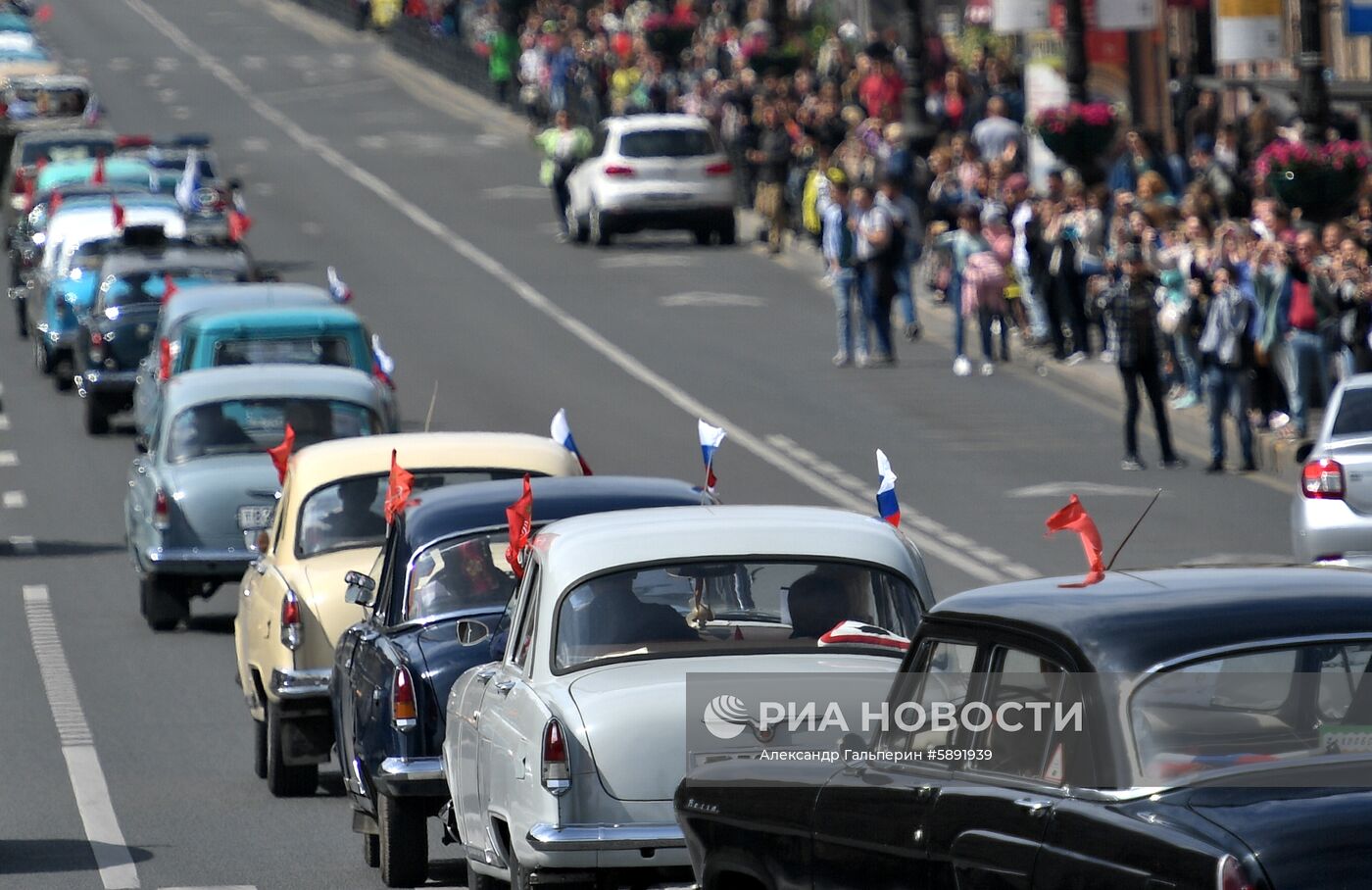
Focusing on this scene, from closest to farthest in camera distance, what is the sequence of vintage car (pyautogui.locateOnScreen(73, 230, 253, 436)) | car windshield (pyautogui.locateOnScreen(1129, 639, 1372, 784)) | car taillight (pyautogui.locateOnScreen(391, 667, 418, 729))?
car windshield (pyautogui.locateOnScreen(1129, 639, 1372, 784))
car taillight (pyautogui.locateOnScreen(391, 667, 418, 729))
vintage car (pyautogui.locateOnScreen(73, 230, 253, 436))

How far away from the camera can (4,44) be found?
72250mm

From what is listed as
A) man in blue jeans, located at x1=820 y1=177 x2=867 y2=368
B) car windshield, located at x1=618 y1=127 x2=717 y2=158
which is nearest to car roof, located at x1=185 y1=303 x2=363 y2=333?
man in blue jeans, located at x1=820 y1=177 x2=867 y2=368

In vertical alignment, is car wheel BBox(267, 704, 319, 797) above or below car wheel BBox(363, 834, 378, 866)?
below

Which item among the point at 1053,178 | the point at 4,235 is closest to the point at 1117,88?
the point at 1053,178

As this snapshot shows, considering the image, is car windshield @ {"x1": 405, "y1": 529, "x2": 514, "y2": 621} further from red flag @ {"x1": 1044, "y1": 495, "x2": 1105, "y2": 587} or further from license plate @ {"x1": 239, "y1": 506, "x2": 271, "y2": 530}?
license plate @ {"x1": 239, "y1": 506, "x2": 271, "y2": 530}

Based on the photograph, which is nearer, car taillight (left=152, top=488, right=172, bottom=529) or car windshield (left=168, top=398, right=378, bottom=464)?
car taillight (left=152, top=488, right=172, bottom=529)

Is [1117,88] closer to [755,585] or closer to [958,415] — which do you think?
[958,415]

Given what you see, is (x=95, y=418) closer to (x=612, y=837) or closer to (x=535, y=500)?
(x=535, y=500)

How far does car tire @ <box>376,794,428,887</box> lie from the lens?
434 inches

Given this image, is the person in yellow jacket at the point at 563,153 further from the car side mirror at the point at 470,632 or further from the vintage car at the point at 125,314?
the car side mirror at the point at 470,632

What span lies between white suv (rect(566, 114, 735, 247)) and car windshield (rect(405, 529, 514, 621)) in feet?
98.2

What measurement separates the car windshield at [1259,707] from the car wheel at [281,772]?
7719 millimetres

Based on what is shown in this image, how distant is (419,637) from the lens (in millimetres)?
11133

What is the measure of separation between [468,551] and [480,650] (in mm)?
806
